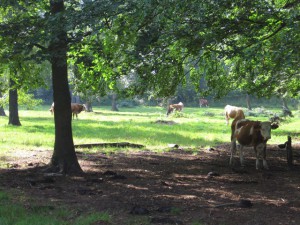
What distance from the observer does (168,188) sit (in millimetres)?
9711

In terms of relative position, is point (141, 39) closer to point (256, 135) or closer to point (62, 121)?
point (62, 121)

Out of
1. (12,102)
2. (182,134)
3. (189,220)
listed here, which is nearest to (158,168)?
(189,220)

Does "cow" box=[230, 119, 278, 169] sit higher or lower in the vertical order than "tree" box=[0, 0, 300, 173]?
lower

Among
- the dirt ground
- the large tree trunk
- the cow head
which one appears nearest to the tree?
the large tree trunk

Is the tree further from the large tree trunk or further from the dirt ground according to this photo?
the dirt ground

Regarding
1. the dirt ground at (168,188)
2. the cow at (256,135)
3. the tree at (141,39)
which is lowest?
the dirt ground at (168,188)

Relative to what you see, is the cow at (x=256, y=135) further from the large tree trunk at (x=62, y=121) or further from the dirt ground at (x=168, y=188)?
the large tree trunk at (x=62, y=121)

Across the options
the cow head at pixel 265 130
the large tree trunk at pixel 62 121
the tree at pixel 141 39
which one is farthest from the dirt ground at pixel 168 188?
the tree at pixel 141 39

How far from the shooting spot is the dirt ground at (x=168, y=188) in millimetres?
7309

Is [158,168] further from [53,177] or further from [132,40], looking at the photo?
[132,40]

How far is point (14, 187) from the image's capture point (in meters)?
9.61

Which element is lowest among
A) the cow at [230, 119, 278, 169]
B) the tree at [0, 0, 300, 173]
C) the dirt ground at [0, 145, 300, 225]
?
the dirt ground at [0, 145, 300, 225]

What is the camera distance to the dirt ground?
24.0 ft

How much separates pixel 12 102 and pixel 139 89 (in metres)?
18.4
